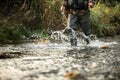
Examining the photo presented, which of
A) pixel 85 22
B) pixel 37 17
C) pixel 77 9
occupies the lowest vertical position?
pixel 37 17

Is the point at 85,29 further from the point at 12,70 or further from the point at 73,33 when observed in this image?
the point at 12,70

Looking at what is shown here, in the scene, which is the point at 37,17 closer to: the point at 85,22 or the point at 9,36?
the point at 9,36

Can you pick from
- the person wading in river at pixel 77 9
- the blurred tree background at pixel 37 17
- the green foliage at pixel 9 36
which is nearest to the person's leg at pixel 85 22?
the person wading in river at pixel 77 9

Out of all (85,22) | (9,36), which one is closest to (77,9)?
(85,22)

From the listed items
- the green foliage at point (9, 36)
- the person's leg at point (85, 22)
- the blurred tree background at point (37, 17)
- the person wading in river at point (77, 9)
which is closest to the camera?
the person wading in river at point (77, 9)

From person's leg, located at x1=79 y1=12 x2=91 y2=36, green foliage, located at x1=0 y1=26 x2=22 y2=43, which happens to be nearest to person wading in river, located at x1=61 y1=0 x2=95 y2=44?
person's leg, located at x1=79 y1=12 x2=91 y2=36

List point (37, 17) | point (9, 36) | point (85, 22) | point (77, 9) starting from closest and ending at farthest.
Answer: point (77, 9), point (85, 22), point (9, 36), point (37, 17)

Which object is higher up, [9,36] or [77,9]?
[77,9]

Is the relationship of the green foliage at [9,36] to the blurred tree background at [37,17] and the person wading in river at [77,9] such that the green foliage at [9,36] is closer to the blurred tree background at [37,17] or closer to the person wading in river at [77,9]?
the blurred tree background at [37,17]

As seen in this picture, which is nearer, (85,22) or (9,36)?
(85,22)

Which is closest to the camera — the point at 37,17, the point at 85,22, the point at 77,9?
the point at 77,9

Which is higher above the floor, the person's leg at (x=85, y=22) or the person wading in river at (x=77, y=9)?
the person wading in river at (x=77, y=9)

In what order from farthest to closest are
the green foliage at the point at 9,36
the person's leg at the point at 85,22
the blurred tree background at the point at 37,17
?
the blurred tree background at the point at 37,17 → the green foliage at the point at 9,36 → the person's leg at the point at 85,22

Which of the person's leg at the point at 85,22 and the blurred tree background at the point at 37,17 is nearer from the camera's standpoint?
the person's leg at the point at 85,22
